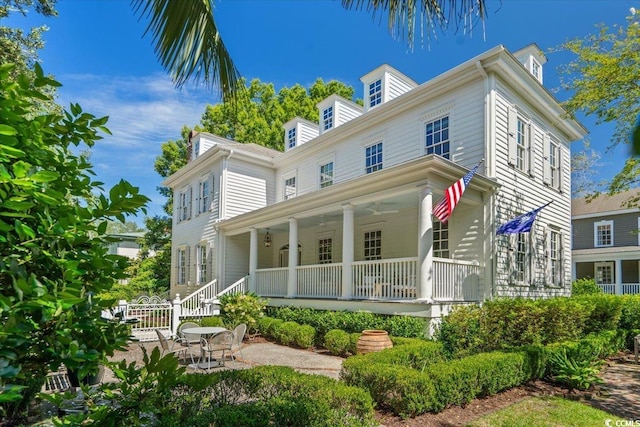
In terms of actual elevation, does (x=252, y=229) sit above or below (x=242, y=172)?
below

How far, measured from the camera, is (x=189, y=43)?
3.21 meters

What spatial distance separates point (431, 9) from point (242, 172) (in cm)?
1668

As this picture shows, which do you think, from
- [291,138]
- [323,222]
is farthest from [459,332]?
[291,138]

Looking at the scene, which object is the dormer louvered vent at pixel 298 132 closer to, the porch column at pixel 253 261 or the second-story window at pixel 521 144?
the porch column at pixel 253 261

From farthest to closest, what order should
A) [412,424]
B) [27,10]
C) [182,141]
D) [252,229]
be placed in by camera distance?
1. [182,141]
2. [252,229]
3. [27,10]
4. [412,424]

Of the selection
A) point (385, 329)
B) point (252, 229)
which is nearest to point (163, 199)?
point (252, 229)

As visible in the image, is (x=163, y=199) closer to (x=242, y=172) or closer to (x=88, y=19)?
(x=242, y=172)

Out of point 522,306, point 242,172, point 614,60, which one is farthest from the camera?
point 242,172

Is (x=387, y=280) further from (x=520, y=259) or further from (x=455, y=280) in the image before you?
(x=520, y=259)

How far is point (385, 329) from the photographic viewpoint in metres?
10.0

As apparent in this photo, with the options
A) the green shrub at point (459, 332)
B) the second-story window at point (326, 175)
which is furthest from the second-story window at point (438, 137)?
the green shrub at point (459, 332)

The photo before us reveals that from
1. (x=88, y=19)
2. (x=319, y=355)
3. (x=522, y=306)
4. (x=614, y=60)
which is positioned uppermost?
(x=614, y=60)

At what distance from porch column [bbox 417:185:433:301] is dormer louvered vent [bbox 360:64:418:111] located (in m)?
6.72

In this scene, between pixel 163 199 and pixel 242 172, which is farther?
pixel 163 199
